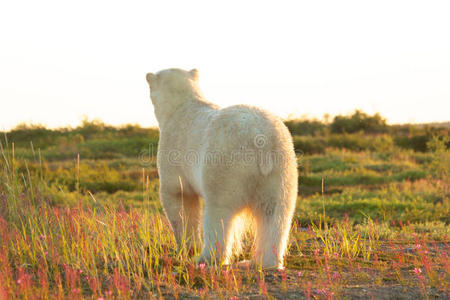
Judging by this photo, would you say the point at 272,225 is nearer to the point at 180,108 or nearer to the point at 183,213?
the point at 183,213

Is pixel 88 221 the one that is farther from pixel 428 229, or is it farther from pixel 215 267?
pixel 428 229

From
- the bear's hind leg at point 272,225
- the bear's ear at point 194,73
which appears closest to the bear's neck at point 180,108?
the bear's ear at point 194,73

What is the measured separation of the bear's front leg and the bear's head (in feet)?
3.40

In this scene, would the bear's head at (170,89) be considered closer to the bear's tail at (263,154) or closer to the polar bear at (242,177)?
the polar bear at (242,177)

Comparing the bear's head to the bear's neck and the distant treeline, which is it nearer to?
the bear's neck

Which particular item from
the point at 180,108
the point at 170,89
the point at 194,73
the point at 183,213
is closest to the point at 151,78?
the point at 170,89

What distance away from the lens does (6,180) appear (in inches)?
239

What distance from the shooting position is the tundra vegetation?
4.13 m

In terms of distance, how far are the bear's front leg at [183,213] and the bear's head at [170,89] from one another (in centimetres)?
104

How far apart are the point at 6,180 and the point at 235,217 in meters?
3.35

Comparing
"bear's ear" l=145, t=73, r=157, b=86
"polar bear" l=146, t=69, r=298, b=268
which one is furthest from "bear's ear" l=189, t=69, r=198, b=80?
"polar bear" l=146, t=69, r=298, b=268

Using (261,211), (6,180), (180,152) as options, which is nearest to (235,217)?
(261,211)

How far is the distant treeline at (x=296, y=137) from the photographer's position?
22391 millimetres

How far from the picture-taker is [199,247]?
5328mm
